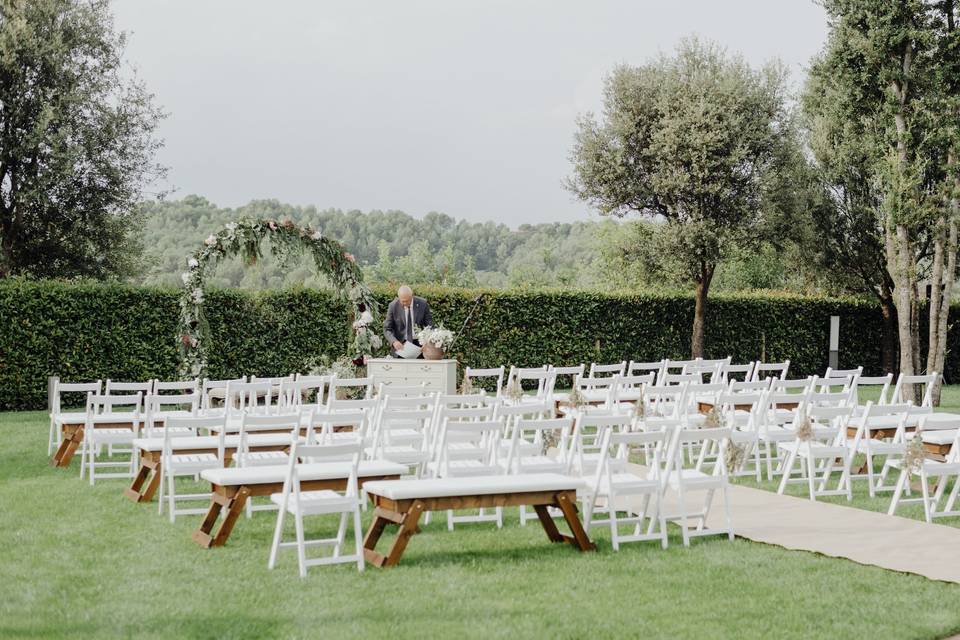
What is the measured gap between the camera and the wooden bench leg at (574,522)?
6609 mm

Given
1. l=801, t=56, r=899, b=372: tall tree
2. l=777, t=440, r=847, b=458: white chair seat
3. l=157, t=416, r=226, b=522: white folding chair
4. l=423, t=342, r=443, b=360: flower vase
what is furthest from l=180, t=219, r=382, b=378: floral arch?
l=801, t=56, r=899, b=372: tall tree

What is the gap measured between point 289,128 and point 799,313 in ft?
107

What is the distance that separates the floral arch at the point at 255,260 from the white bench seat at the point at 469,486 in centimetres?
903

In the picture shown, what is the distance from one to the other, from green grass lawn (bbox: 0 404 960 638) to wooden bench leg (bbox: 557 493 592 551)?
0.34ft

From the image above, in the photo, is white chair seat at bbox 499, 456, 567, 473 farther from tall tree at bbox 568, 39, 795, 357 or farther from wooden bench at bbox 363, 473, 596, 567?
tall tree at bbox 568, 39, 795, 357

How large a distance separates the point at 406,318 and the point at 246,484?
8.15m

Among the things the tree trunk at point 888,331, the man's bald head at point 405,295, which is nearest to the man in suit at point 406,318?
the man's bald head at point 405,295

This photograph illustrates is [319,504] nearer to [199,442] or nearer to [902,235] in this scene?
[199,442]

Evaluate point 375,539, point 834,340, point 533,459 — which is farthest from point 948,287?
point 375,539

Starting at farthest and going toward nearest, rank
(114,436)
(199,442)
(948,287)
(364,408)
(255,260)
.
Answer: (948,287) → (255,260) → (114,436) → (364,408) → (199,442)

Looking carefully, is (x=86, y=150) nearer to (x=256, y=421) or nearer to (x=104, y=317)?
(x=104, y=317)

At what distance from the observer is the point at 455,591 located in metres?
5.75

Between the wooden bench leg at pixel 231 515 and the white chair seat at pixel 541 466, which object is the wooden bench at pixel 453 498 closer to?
the wooden bench leg at pixel 231 515

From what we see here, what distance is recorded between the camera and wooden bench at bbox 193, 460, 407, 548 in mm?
6695
